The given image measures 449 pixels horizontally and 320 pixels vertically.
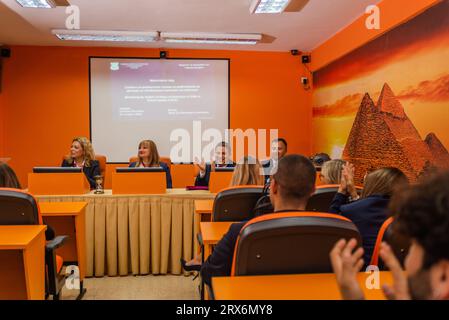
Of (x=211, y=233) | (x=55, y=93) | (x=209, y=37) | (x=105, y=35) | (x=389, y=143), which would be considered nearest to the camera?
(x=211, y=233)

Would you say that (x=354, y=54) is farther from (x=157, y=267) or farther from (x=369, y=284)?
(x=369, y=284)

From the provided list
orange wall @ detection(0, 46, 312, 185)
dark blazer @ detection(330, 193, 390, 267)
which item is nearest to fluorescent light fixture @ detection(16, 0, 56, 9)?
orange wall @ detection(0, 46, 312, 185)

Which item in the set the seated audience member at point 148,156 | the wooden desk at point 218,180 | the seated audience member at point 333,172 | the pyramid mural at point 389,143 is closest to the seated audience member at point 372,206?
the seated audience member at point 333,172

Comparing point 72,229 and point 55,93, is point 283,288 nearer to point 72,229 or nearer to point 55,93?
point 72,229

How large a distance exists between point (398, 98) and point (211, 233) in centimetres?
264

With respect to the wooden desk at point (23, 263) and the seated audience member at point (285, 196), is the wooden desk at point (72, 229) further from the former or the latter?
the seated audience member at point (285, 196)

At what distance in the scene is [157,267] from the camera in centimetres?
399

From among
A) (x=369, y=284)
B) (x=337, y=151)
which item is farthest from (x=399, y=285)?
(x=337, y=151)

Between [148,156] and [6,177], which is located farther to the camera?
[148,156]

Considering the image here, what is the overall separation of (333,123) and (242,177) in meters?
3.29

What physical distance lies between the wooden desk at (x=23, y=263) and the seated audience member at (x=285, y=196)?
3.39 ft

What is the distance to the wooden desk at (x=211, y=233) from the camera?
89.7 inches

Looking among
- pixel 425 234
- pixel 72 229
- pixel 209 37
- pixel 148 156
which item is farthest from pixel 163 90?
pixel 425 234

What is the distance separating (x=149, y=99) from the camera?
6.71 m
